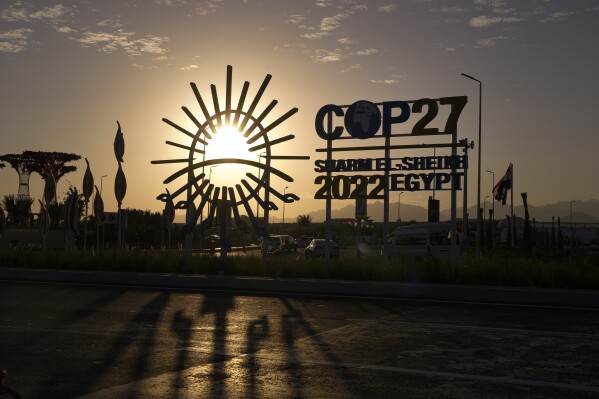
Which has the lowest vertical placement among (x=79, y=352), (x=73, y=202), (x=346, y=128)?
(x=79, y=352)

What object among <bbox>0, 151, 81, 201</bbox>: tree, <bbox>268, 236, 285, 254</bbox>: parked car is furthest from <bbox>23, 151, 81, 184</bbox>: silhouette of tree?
→ <bbox>268, 236, 285, 254</bbox>: parked car

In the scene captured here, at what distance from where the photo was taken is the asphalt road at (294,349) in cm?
845

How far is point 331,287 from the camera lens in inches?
793

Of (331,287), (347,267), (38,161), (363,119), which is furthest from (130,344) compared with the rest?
(38,161)

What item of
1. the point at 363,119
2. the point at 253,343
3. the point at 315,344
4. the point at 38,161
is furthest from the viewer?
the point at 38,161

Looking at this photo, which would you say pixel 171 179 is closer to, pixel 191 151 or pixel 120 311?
pixel 191 151

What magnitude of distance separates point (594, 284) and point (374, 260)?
7.10m

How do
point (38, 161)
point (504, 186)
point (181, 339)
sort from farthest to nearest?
point (38, 161)
point (504, 186)
point (181, 339)

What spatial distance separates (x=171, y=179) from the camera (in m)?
26.3

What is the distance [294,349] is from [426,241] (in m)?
23.8

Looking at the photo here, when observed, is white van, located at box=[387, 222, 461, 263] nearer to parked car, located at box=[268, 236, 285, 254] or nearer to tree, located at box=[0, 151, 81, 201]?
parked car, located at box=[268, 236, 285, 254]

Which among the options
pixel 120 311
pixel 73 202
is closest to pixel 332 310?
pixel 120 311

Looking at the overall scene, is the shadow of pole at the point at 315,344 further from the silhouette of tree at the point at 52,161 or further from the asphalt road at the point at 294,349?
the silhouette of tree at the point at 52,161

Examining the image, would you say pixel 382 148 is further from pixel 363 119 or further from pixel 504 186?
pixel 504 186
